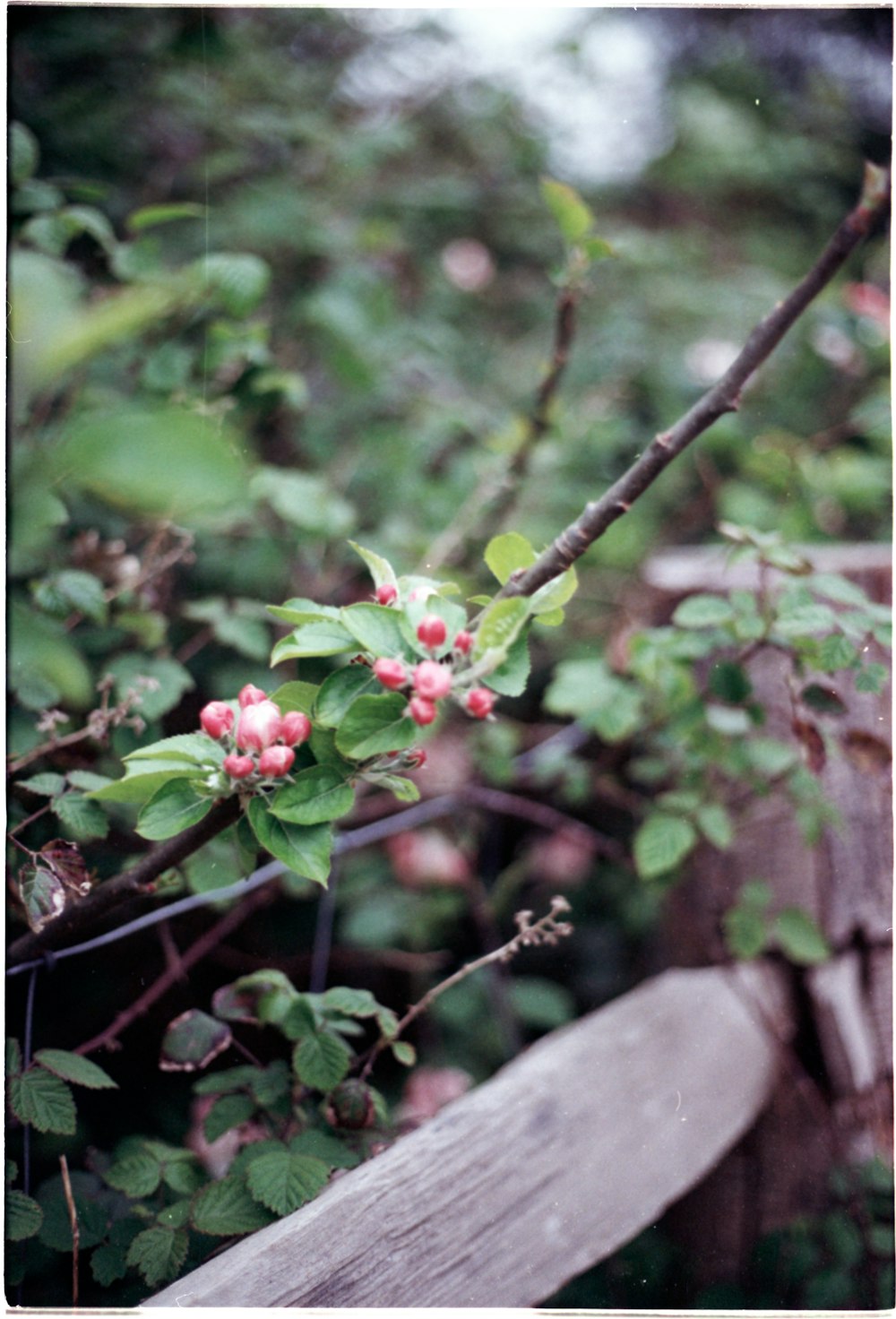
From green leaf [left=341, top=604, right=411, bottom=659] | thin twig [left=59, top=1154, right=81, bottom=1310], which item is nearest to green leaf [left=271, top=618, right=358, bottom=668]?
green leaf [left=341, top=604, right=411, bottom=659]

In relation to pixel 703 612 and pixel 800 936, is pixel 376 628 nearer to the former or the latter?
pixel 703 612

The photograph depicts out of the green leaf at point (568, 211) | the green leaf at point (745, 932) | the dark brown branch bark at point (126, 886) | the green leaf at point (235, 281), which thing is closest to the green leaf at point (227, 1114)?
the dark brown branch bark at point (126, 886)

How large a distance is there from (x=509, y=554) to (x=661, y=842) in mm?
476

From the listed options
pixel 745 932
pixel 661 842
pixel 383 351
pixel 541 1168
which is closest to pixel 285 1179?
pixel 541 1168

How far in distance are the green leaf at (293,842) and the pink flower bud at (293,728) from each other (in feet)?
0.15

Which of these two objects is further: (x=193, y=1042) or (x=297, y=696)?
(x=193, y=1042)

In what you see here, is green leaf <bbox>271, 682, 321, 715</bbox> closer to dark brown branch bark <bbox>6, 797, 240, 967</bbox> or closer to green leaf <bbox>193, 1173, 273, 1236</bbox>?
dark brown branch bark <bbox>6, 797, 240, 967</bbox>

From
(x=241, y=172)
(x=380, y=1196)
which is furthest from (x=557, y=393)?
(x=380, y=1196)

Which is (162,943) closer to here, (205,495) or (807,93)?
(205,495)

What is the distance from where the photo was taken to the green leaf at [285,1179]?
66cm

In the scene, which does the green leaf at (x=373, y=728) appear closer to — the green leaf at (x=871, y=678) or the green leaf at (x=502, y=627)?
the green leaf at (x=502, y=627)

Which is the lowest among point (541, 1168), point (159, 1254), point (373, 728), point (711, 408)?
point (541, 1168)

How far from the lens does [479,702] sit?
53 cm

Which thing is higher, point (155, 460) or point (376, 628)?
point (155, 460)
